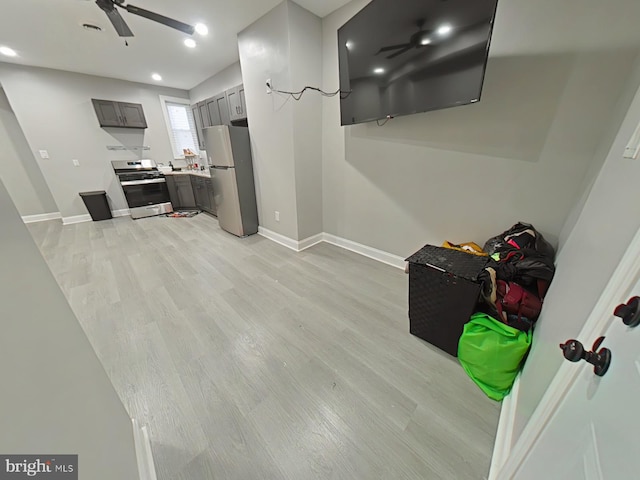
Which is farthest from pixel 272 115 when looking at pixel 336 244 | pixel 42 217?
pixel 42 217

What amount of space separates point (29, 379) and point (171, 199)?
16.7 feet

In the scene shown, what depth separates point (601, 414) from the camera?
444 millimetres

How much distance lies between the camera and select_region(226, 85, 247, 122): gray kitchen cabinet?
3.42m

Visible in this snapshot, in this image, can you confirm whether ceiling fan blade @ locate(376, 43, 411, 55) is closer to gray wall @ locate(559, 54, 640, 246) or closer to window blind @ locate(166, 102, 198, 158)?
gray wall @ locate(559, 54, 640, 246)

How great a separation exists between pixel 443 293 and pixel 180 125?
20.3ft

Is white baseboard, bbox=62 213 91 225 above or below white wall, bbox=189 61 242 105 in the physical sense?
below

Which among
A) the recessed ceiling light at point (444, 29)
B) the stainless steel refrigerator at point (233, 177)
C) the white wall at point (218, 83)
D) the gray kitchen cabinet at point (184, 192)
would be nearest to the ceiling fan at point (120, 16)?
the stainless steel refrigerator at point (233, 177)

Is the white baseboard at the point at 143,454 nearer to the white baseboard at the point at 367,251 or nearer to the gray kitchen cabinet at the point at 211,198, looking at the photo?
the white baseboard at the point at 367,251

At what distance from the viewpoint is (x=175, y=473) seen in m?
0.92

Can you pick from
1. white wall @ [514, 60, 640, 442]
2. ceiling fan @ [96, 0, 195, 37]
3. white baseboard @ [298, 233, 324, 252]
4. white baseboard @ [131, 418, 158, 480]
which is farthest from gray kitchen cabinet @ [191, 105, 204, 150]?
white wall @ [514, 60, 640, 442]

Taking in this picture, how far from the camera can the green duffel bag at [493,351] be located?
1.10m

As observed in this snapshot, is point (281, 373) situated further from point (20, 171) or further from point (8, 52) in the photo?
point (20, 171)

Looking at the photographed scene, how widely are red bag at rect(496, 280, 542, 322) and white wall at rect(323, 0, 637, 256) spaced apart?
2.06 feet

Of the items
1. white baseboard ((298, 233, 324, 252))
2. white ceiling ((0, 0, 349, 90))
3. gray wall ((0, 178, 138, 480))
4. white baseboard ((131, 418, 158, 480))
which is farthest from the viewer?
white baseboard ((298, 233, 324, 252))
